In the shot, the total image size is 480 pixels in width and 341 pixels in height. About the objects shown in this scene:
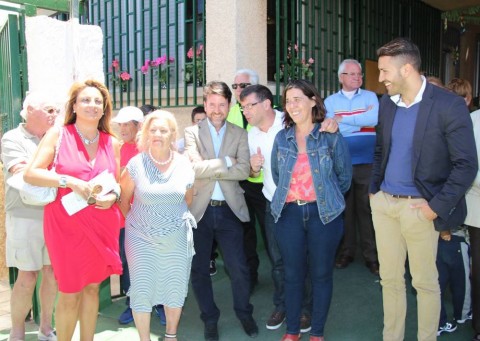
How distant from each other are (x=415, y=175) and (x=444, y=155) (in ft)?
0.71

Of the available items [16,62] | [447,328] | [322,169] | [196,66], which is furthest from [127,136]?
[447,328]

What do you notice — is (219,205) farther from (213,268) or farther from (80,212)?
(213,268)

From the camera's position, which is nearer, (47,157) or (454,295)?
(47,157)

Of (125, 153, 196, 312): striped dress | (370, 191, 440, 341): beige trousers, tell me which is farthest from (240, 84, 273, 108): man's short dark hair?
(370, 191, 440, 341): beige trousers

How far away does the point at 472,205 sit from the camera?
139 inches

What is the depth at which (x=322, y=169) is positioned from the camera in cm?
349

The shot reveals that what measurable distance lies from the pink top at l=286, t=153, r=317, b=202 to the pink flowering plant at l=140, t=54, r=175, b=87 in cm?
390

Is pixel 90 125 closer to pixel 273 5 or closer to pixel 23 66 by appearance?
pixel 23 66

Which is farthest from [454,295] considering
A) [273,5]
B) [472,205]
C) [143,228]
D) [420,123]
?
[273,5]

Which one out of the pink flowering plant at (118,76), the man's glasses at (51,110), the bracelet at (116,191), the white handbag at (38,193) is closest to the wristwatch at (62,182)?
the white handbag at (38,193)

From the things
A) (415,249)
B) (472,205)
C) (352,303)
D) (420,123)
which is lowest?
(352,303)

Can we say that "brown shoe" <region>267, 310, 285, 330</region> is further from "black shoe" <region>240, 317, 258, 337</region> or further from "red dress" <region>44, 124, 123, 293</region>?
"red dress" <region>44, 124, 123, 293</region>

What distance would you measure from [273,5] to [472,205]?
14.1 feet

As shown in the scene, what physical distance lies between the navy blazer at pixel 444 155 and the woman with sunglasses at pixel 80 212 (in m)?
2.03
